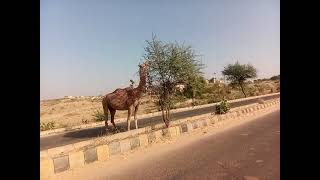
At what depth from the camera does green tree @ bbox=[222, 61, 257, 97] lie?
222 feet

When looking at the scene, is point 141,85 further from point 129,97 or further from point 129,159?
point 129,159

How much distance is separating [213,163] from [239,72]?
59.9 m

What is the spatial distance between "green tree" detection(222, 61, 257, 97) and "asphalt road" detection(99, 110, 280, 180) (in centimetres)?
5605

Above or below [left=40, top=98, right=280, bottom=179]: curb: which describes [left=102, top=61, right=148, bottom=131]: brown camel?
above

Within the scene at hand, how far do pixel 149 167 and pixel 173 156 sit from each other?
143 cm

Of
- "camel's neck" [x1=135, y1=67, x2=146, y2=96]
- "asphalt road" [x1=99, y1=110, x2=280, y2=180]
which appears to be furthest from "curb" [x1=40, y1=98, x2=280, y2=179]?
"camel's neck" [x1=135, y1=67, x2=146, y2=96]

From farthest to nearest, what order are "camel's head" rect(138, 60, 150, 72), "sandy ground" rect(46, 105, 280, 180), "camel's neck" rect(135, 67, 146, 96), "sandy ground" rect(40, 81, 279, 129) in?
"sandy ground" rect(40, 81, 279, 129)
"camel's head" rect(138, 60, 150, 72)
"camel's neck" rect(135, 67, 146, 96)
"sandy ground" rect(46, 105, 280, 180)

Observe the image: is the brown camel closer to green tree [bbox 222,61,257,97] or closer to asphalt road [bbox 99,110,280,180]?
asphalt road [bbox 99,110,280,180]

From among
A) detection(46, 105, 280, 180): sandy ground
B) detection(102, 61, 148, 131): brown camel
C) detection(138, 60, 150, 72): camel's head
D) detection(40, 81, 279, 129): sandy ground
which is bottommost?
detection(40, 81, 279, 129): sandy ground

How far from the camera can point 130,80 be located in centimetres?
1588

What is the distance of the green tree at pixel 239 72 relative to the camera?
222 feet

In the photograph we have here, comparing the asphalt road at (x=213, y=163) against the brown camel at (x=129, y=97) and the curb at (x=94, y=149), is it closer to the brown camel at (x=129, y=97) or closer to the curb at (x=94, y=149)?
the curb at (x=94, y=149)
